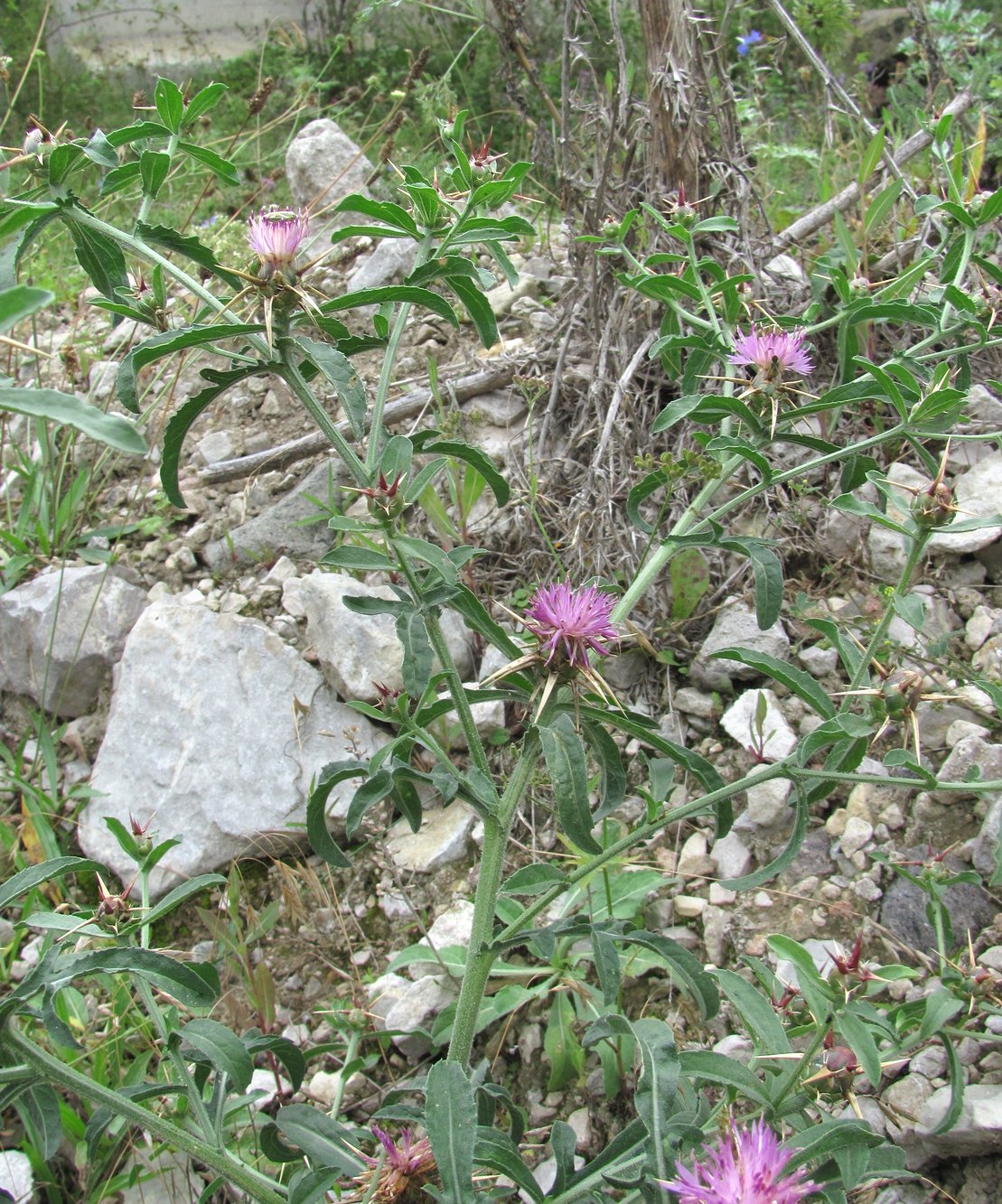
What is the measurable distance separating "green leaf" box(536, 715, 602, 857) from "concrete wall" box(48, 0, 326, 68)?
8200 millimetres

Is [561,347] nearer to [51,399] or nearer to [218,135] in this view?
[51,399]

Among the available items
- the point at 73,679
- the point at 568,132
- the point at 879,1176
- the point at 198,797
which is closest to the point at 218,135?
the point at 568,132

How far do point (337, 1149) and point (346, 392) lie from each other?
1173mm

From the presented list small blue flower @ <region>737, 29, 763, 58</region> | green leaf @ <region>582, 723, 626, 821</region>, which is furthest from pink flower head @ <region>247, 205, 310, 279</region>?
small blue flower @ <region>737, 29, 763, 58</region>

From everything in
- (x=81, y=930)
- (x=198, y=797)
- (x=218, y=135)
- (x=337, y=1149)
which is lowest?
(x=198, y=797)

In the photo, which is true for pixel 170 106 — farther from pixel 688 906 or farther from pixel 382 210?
pixel 688 906

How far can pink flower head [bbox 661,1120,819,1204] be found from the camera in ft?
3.76

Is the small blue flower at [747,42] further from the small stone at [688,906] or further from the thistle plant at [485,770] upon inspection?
the small stone at [688,906]

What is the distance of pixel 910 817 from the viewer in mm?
2291

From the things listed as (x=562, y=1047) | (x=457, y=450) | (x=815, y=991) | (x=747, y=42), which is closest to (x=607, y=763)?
(x=815, y=991)

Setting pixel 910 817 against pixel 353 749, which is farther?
pixel 353 749

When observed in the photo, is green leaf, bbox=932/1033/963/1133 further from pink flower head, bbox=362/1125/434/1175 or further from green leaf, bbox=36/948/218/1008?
green leaf, bbox=36/948/218/1008

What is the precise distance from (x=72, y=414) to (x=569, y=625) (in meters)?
0.74

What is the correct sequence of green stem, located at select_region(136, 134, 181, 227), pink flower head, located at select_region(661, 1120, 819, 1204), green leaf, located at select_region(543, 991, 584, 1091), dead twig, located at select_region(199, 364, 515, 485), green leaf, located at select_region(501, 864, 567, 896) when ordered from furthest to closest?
1. dead twig, located at select_region(199, 364, 515, 485)
2. green leaf, located at select_region(543, 991, 584, 1091)
3. green leaf, located at select_region(501, 864, 567, 896)
4. green stem, located at select_region(136, 134, 181, 227)
5. pink flower head, located at select_region(661, 1120, 819, 1204)
